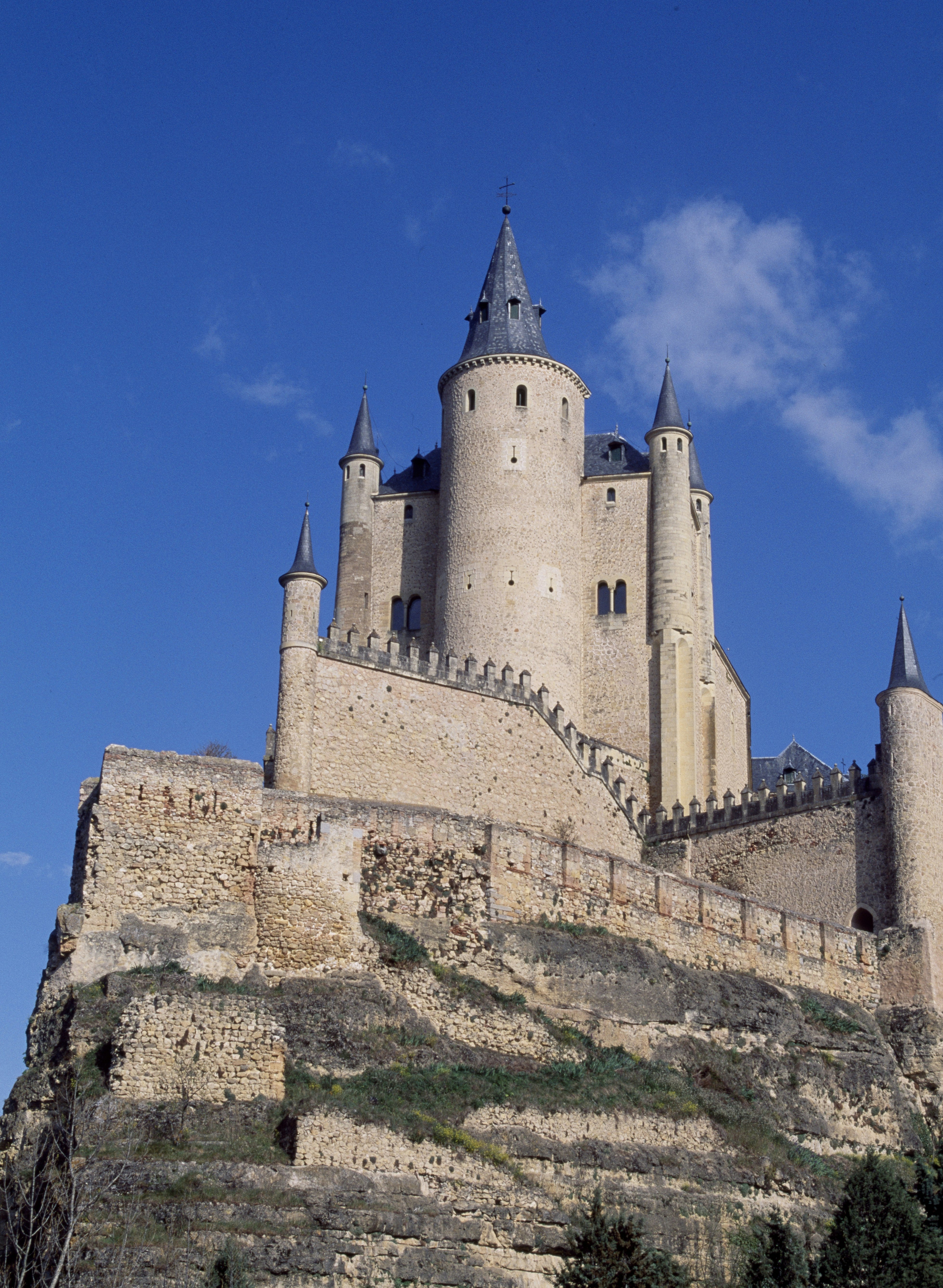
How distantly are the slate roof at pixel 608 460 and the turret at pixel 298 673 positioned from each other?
16784mm

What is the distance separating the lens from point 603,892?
40.8 m

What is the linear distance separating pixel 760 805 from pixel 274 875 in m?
20.4

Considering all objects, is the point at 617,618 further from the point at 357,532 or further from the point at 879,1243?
the point at 879,1243

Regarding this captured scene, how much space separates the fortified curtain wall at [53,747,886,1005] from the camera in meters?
34.5

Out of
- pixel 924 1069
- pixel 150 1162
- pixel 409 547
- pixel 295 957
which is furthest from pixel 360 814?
pixel 409 547

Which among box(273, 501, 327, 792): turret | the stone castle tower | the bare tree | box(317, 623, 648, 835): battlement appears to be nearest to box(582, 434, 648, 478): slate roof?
the stone castle tower

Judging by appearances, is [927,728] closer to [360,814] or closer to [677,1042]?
[677,1042]

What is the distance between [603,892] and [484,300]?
91.3 feet

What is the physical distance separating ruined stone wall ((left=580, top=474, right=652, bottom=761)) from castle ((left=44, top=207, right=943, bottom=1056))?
75mm

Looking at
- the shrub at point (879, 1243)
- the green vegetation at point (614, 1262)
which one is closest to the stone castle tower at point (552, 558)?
the shrub at point (879, 1243)

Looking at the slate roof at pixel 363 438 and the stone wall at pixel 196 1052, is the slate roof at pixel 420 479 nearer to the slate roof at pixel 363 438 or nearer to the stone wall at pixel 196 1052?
the slate roof at pixel 363 438

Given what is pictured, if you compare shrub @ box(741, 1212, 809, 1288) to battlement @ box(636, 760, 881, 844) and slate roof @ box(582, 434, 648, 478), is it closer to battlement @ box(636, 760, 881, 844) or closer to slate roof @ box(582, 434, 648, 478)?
battlement @ box(636, 760, 881, 844)

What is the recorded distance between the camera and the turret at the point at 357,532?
59469 millimetres

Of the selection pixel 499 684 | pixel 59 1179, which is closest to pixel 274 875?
pixel 59 1179
